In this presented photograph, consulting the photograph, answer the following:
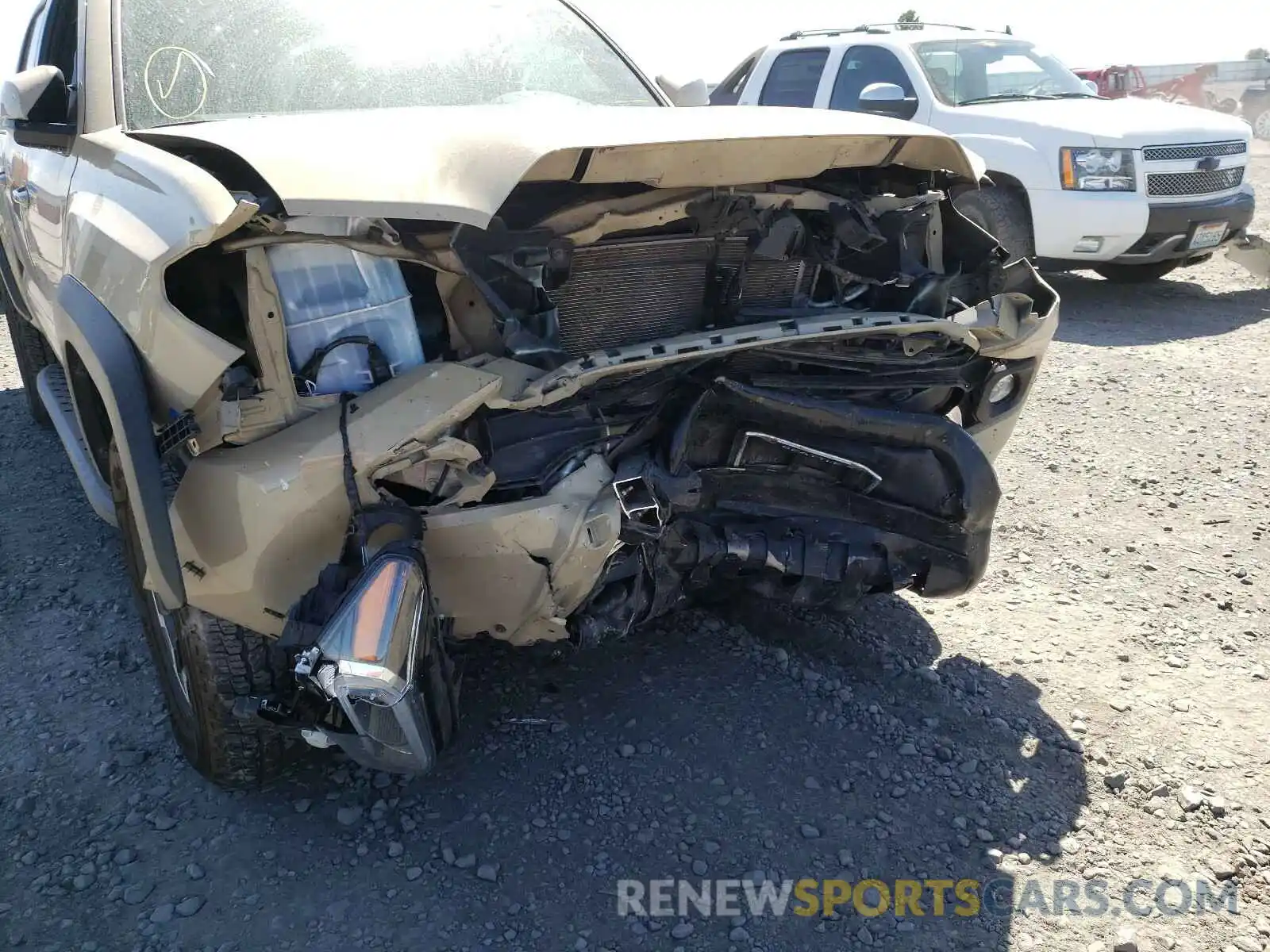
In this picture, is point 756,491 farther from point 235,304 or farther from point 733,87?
point 733,87

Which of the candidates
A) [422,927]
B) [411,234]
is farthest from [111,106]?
[422,927]

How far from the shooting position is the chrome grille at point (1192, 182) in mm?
6980

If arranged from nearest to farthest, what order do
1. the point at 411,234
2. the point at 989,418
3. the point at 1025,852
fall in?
the point at 411,234
the point at 1025,852
the point at 989,418

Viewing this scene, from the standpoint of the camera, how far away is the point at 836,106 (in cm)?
777

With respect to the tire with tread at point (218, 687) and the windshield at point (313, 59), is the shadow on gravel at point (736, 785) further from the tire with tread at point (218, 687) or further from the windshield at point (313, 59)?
the windshield at point (313, 59)

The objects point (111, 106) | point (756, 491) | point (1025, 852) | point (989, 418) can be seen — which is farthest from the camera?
point (989, 418)

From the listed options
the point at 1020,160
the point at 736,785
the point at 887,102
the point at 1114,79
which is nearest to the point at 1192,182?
the point at 1020,160

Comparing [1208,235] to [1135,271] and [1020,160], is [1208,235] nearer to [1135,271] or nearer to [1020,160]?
[1135,271]

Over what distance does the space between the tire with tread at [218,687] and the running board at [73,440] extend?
135mm

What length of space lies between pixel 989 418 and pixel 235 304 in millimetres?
2094

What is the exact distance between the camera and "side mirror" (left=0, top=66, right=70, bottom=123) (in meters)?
2.74

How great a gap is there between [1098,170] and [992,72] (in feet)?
4.50

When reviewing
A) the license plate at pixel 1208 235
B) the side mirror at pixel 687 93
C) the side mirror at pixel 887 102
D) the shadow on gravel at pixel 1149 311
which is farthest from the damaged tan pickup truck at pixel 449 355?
the license plate at pixel 1208 235

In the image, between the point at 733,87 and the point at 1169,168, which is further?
the point at 733,87
